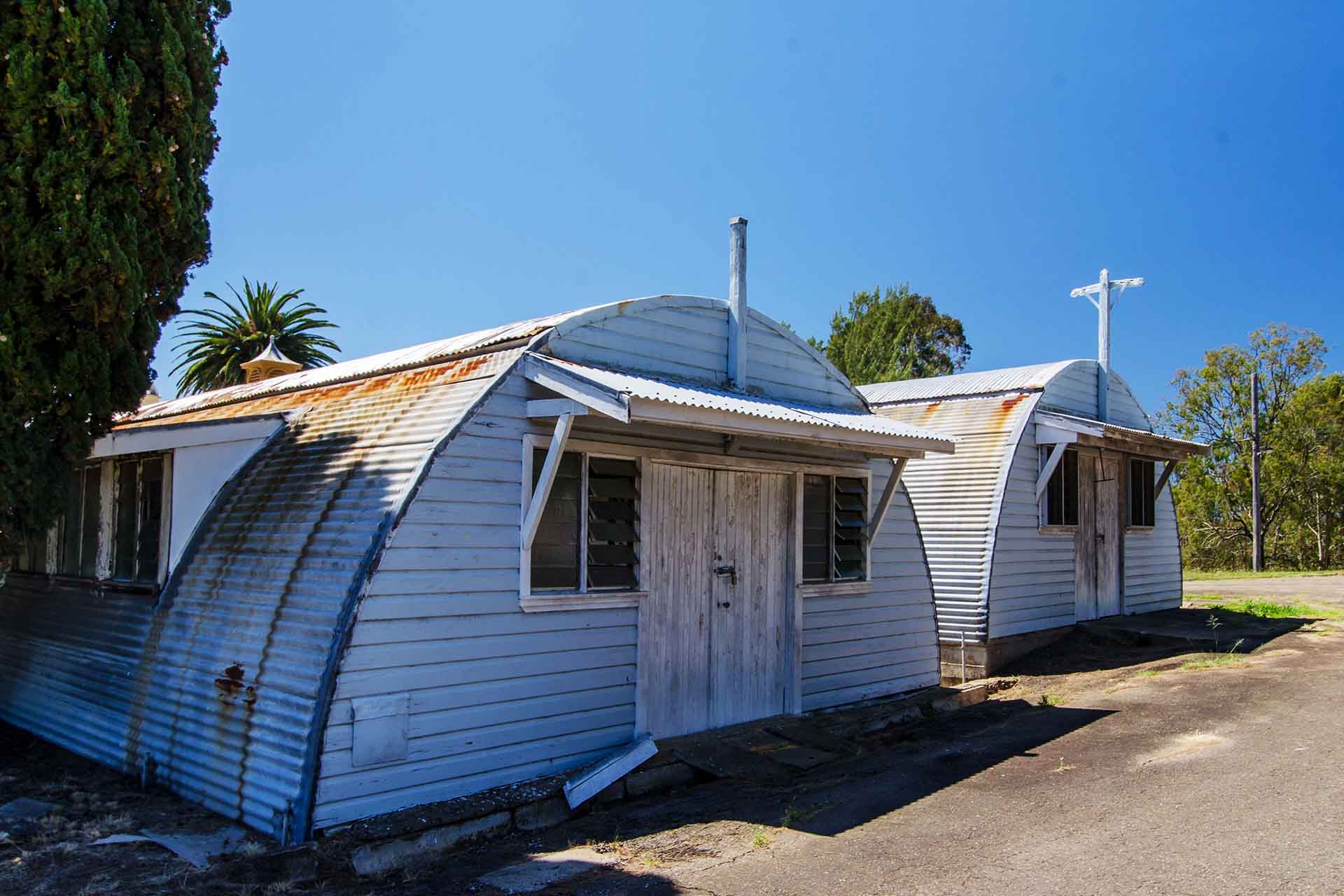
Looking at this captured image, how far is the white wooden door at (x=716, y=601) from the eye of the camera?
25.4 feet

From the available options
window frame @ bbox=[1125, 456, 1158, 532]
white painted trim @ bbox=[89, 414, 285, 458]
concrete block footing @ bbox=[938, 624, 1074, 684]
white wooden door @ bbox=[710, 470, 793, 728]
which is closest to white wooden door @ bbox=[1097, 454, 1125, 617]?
window frame @ bbox=[1125, 456, 1158, 532]

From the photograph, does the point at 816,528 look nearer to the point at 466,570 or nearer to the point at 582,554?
the point at 582,554

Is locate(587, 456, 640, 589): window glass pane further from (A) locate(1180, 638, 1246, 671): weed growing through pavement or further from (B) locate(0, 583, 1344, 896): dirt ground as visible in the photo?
(A) locate(1180, 638, 1246, 671): weed growing through pavement

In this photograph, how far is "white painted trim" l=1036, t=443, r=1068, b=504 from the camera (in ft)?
42.2

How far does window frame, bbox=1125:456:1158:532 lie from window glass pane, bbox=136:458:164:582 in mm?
13337

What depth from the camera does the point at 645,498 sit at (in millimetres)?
7648

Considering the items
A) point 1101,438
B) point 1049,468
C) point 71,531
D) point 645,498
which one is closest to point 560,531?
point 645,498

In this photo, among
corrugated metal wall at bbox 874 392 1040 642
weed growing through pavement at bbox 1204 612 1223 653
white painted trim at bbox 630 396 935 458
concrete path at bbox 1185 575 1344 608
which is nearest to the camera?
white painted trim at bbox 630 396 935 458

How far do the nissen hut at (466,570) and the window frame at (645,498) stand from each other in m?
0.02

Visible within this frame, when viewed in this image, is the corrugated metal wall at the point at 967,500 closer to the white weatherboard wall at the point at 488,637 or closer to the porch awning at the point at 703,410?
the porch awning at the point at 703,410

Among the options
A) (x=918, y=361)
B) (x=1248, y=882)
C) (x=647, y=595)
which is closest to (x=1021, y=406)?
(x=647, y=595)

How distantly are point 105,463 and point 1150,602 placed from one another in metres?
14.7

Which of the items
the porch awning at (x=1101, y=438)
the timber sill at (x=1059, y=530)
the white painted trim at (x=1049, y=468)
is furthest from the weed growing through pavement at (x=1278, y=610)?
the white painted trim at (x=1049, y=468)

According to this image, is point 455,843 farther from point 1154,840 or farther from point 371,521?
point 1154,840
